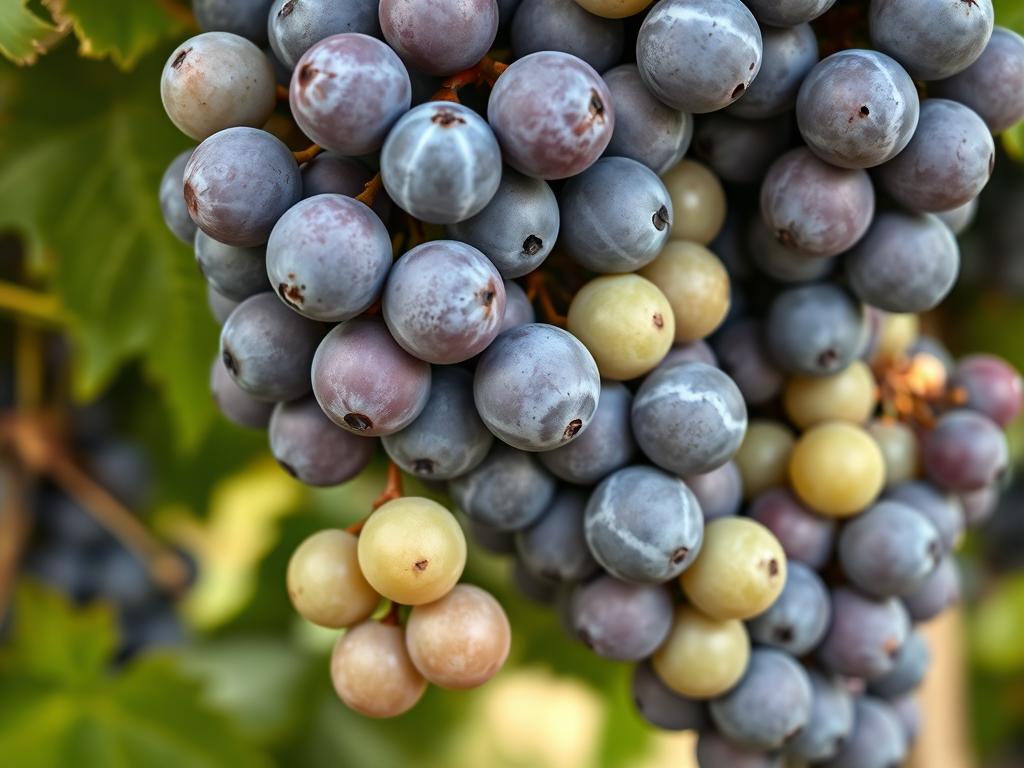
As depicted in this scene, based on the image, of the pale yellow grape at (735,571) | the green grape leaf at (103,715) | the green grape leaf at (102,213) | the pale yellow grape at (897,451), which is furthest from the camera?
the green grape leaf at (103,715)

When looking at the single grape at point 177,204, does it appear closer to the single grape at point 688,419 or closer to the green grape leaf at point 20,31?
the green grape leaf at point 20,31

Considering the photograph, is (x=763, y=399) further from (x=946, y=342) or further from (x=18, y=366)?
(x=18, y=366)

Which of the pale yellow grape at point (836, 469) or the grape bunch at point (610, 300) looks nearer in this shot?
the grape bunch at point (610, 300)

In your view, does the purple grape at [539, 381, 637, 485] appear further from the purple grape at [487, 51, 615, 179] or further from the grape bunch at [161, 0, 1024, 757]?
the purple grape at [487, 51, 615, 179]

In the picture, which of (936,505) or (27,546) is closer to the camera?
(936,505)

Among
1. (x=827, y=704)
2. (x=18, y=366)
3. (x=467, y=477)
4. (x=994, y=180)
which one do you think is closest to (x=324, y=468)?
(x=467, y=477)

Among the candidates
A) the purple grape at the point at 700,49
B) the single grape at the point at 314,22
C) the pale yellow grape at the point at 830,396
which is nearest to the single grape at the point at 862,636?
the pale yellow grape at the point at 830,396

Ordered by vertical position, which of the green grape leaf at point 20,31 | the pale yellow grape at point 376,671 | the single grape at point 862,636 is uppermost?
the green grape leaf at point 20,31
